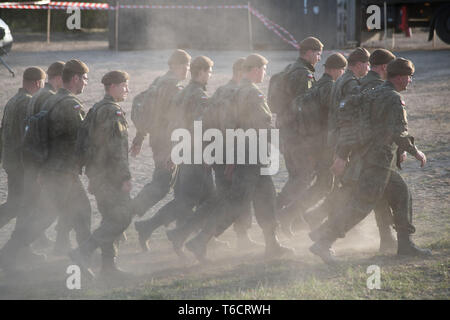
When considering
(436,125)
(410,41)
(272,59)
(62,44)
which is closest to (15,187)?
(436,125)

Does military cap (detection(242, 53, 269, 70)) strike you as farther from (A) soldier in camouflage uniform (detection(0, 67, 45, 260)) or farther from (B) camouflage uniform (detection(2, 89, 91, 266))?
(A) soldier in camouflage uniform (detection(0, 67, 45, 260))

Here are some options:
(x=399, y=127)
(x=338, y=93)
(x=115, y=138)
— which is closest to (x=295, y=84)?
(x=338, y=93)

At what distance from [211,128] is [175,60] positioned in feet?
3.48

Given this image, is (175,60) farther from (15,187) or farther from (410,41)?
(410,41)

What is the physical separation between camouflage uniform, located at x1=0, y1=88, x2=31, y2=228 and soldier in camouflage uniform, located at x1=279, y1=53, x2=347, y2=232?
2.95 meters

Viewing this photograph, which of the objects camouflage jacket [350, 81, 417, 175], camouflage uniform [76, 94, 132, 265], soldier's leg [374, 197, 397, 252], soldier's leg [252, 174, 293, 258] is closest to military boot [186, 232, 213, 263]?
soldier's leg [252, 174, 293, 258]

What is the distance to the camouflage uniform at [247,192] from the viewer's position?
21.9 feet

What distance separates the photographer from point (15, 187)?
7.13 metres

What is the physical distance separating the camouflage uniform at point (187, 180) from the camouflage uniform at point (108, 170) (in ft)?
3.17

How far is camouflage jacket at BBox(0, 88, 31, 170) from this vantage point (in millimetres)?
7021

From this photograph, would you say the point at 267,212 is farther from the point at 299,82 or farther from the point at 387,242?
the point at 299,82

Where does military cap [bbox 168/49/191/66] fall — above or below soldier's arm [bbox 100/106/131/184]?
above

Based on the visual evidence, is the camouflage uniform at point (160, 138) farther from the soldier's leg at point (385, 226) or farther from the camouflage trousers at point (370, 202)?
the soldier's leg at point (385, 226)

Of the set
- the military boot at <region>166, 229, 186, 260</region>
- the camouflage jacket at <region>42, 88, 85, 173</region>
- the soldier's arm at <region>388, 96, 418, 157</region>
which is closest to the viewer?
the soldier's arm at <region>388, 96, 418, 157</region>
